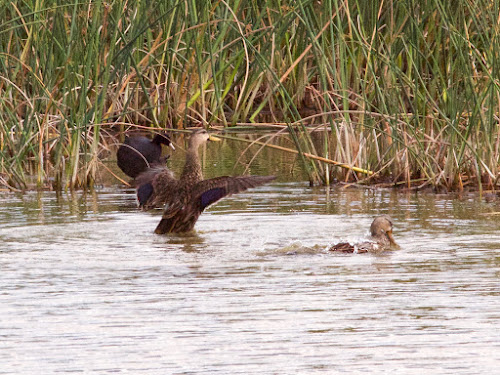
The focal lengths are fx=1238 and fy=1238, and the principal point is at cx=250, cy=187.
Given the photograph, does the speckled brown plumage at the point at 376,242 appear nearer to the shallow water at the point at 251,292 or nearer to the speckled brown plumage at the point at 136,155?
the shallow water at the point at 251,292

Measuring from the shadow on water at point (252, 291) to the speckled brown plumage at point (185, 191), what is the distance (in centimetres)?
14

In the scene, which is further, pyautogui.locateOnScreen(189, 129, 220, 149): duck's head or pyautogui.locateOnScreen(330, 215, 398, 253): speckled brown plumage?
pyautogui.locateOnScreen(189, 129, 220, 149): duck's head

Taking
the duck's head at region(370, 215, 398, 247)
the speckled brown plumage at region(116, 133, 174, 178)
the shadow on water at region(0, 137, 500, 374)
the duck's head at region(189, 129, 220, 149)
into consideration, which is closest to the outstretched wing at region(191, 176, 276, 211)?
the shadow on water at region(0, 137, 500, 374)

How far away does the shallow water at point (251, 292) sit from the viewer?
4297mm

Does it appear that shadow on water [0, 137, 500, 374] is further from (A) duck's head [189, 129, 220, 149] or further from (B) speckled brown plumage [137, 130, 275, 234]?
(A) duck's head [189, 129, 220, 149]

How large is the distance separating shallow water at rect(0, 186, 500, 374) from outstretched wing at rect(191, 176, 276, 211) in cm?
19

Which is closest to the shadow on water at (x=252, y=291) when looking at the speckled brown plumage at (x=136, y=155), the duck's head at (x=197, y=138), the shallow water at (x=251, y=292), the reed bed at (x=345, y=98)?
the shallow water at (x=251, y=292)

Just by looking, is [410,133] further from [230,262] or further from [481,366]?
[481,366]

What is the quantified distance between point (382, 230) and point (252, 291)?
63.8 inches

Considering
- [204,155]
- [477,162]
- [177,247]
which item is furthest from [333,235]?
[204,155]

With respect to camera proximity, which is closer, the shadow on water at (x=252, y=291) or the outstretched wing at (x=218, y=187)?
the shadow on water at (x=252, y=291)

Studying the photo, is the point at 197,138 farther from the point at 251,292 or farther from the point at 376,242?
the point at 251,292

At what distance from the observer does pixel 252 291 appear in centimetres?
550

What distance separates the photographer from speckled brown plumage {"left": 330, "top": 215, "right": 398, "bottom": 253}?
6.64 m
